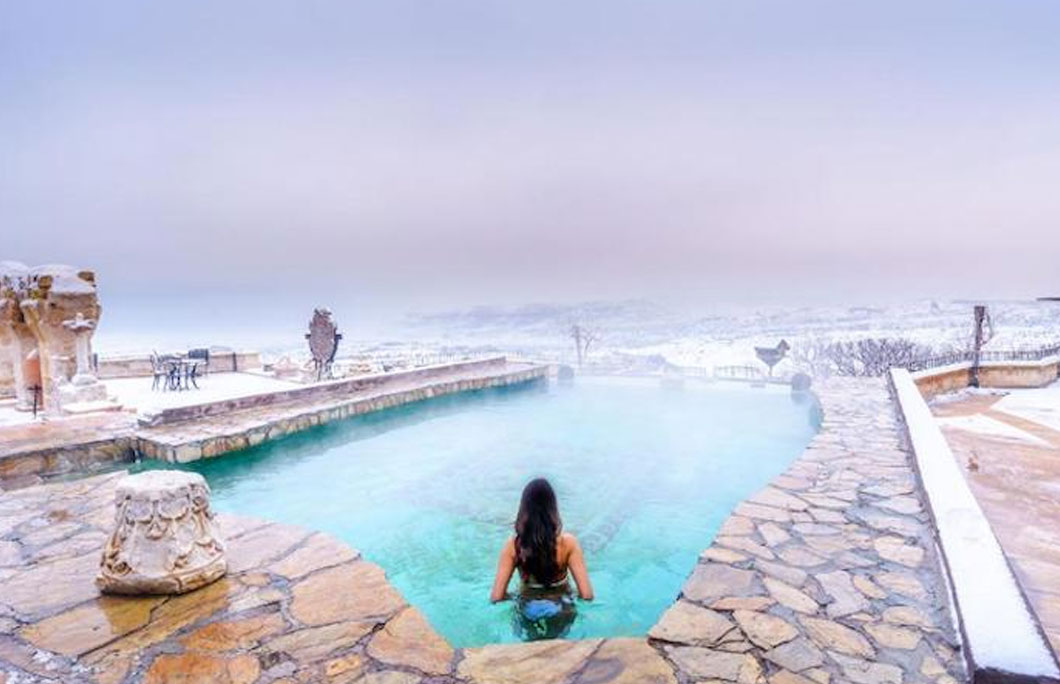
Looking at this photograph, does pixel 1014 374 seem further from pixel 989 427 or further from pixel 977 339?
pixel 989 427

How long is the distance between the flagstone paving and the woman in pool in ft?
2.63

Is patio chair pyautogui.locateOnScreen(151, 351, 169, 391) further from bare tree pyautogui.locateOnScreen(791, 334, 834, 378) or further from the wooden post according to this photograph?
bare tree pyautogui.locateOnScreen(791, 334, 834, 378)

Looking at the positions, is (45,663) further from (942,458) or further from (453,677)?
(942,458)

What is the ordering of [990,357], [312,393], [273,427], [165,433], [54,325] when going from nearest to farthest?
[165,433] → [273,427] → [54,325] → [312,393] → [990,357]

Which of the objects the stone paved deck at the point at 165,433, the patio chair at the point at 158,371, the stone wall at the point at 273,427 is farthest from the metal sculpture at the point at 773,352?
the patio chair at the point at 158,371

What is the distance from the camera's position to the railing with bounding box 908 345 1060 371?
1079 centimetres

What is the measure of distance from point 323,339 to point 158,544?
10636 millimetres

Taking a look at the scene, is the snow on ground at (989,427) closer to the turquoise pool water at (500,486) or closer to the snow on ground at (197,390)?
the turquoise pool water at (500,486)

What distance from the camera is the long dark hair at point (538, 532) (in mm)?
3213

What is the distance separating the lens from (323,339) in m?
12.9

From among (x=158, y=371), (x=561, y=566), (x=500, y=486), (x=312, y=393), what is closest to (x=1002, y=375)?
(x=500, y=486)

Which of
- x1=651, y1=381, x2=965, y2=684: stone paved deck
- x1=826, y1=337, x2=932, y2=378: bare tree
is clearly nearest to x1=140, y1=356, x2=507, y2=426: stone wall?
x1=651, y1=381, x2=965, y2=684: stone paved deck

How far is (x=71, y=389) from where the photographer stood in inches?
323

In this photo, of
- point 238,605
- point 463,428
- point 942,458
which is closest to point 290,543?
point 238,605
